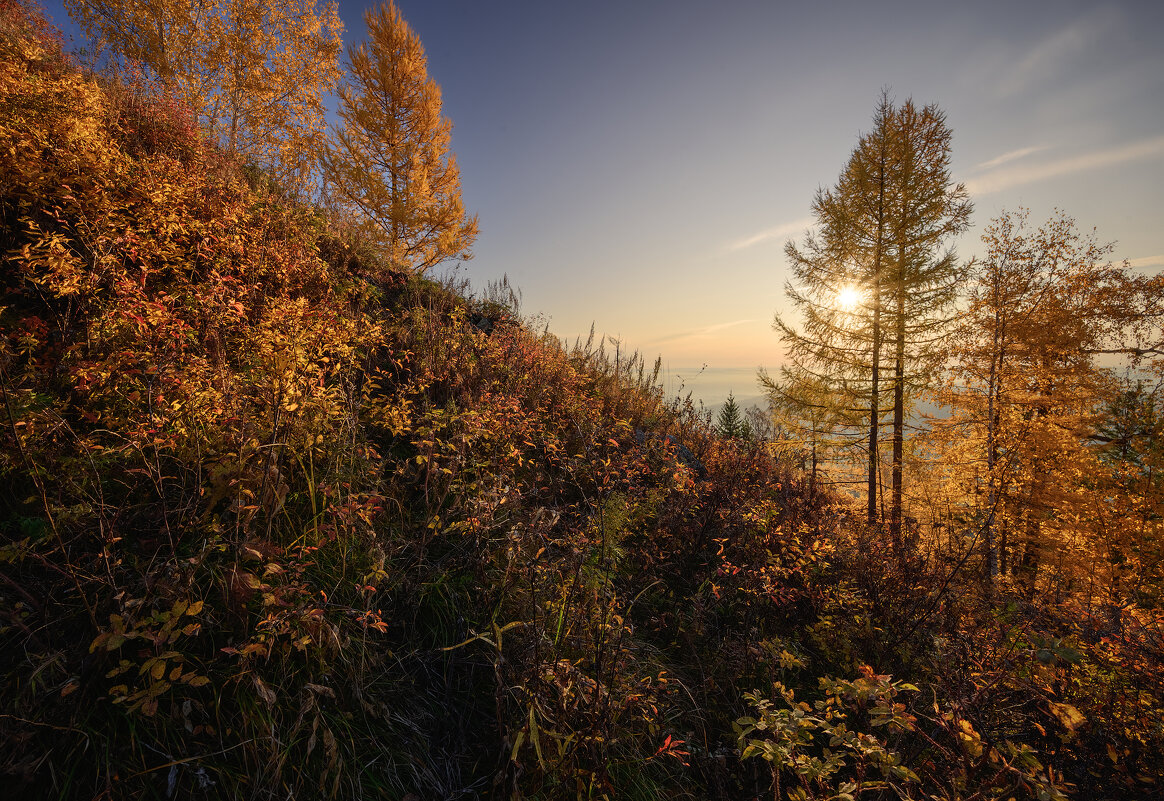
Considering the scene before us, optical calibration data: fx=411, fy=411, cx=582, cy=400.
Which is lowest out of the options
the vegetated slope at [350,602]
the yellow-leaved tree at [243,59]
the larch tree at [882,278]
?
the vegetated slope at [350,602]

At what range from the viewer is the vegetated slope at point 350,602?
64.2 inches

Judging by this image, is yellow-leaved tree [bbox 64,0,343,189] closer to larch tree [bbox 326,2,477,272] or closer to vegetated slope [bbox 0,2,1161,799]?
larch tree [bbox 326,2,477,272]

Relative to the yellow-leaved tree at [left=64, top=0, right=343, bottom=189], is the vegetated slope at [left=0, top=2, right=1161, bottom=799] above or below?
below

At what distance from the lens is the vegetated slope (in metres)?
1.63

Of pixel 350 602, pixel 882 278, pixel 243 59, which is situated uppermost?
pixel 243 59

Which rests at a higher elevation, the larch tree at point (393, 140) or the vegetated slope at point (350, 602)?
the larch tree at point (393, 140)

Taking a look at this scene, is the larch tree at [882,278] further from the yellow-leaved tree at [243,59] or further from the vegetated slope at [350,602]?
the yellow-leaved tree at [243,59]

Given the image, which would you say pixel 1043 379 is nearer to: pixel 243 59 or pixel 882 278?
pixel 882 278

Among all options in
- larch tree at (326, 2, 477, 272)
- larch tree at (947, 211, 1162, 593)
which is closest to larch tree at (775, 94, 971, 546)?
larch tree at (947, 211, 1162, 593)

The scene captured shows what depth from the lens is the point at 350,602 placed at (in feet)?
7.27

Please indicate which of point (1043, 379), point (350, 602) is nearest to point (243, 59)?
point (350, 602)

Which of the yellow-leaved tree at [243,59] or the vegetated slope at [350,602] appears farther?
the yellow-leaved tree at [243,59]

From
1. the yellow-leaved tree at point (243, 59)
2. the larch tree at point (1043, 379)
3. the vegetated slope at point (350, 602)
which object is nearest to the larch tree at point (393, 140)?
the yellow-leaved tree at point (243, 59)

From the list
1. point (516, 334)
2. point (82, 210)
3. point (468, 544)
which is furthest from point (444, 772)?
point (516, 334)
